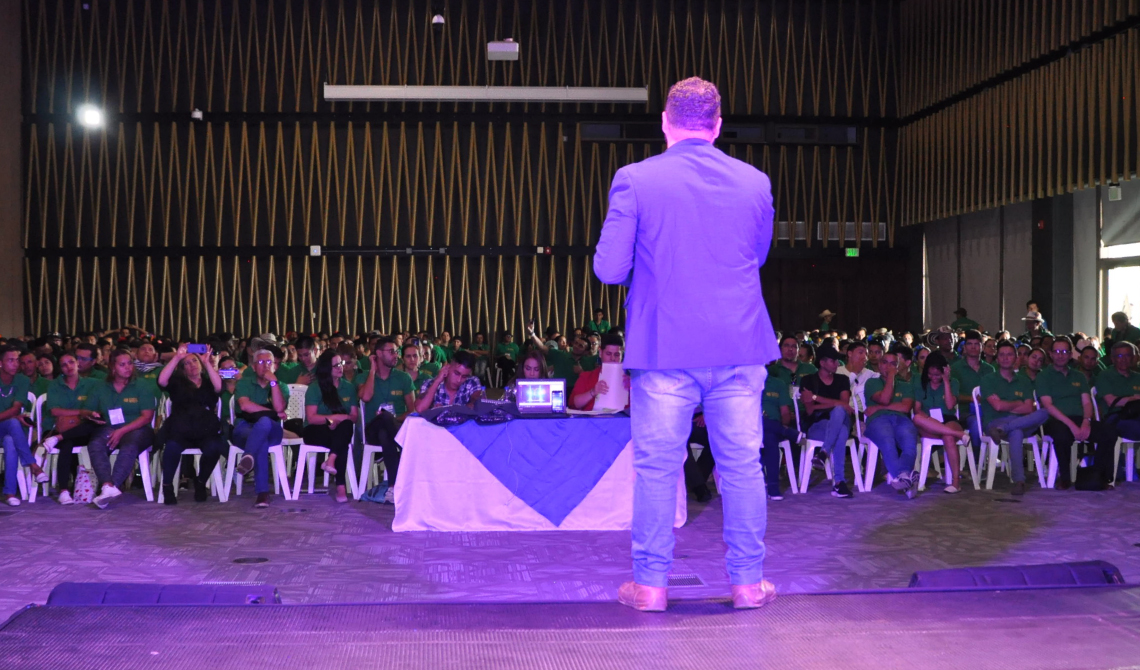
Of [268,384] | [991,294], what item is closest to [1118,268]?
[991,294]

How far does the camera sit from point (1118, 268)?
39.1 ft

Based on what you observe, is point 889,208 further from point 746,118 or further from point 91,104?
point 91,104

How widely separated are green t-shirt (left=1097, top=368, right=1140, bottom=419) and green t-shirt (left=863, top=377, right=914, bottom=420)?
53.3 inches

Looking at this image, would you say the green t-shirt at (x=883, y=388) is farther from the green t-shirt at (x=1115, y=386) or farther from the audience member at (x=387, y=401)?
the audience member at (x=387, y=401)

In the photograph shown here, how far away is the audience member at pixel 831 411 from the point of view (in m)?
6.66

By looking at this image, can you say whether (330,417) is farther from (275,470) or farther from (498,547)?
(498,547)

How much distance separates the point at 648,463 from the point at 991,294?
12703mm

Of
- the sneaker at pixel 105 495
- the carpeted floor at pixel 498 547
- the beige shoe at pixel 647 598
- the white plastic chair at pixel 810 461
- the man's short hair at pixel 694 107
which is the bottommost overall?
the carpeted floor at pixel 498 547

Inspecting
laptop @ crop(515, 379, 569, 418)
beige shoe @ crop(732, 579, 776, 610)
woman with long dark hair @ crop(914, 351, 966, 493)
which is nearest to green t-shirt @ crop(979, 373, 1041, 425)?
woman with long dark hair @ crop(914, 351, 966, 493)

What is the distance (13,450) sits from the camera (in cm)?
638

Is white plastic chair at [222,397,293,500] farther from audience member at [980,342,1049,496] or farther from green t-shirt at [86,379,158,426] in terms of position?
audience member at [980,342,1049,496]

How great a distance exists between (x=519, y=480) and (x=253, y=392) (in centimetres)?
211

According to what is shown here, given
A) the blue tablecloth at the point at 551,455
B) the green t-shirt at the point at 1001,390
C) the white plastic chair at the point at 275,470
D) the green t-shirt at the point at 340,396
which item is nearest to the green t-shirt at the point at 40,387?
the white plastic chair at the point at 275,470

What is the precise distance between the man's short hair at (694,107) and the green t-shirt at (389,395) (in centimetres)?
424
